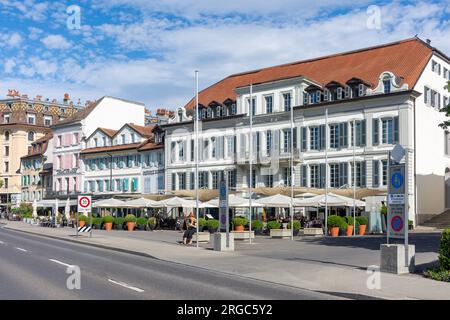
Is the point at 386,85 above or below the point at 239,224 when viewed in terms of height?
above

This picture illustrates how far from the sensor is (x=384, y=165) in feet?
157

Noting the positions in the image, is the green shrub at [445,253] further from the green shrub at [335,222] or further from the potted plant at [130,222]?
the potted plant at [130,222]

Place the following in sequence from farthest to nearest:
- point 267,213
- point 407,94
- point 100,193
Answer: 1. point 100,193
2. point 267,213
3. point 407,94

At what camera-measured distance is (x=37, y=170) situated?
90250mm

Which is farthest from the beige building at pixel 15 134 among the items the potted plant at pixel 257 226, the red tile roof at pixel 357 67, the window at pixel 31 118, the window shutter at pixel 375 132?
the potted plant at pixel 257 226

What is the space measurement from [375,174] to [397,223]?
31.9m

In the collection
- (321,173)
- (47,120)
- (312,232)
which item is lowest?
(312,232)

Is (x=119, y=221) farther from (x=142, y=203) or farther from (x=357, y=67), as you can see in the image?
(x=357, y=67)

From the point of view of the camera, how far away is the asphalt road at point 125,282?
493 inches

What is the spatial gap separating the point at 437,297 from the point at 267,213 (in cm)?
4309

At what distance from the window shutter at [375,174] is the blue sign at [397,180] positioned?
102 feet

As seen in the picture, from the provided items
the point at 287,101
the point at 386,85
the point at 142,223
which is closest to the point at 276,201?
the point at 142,223
